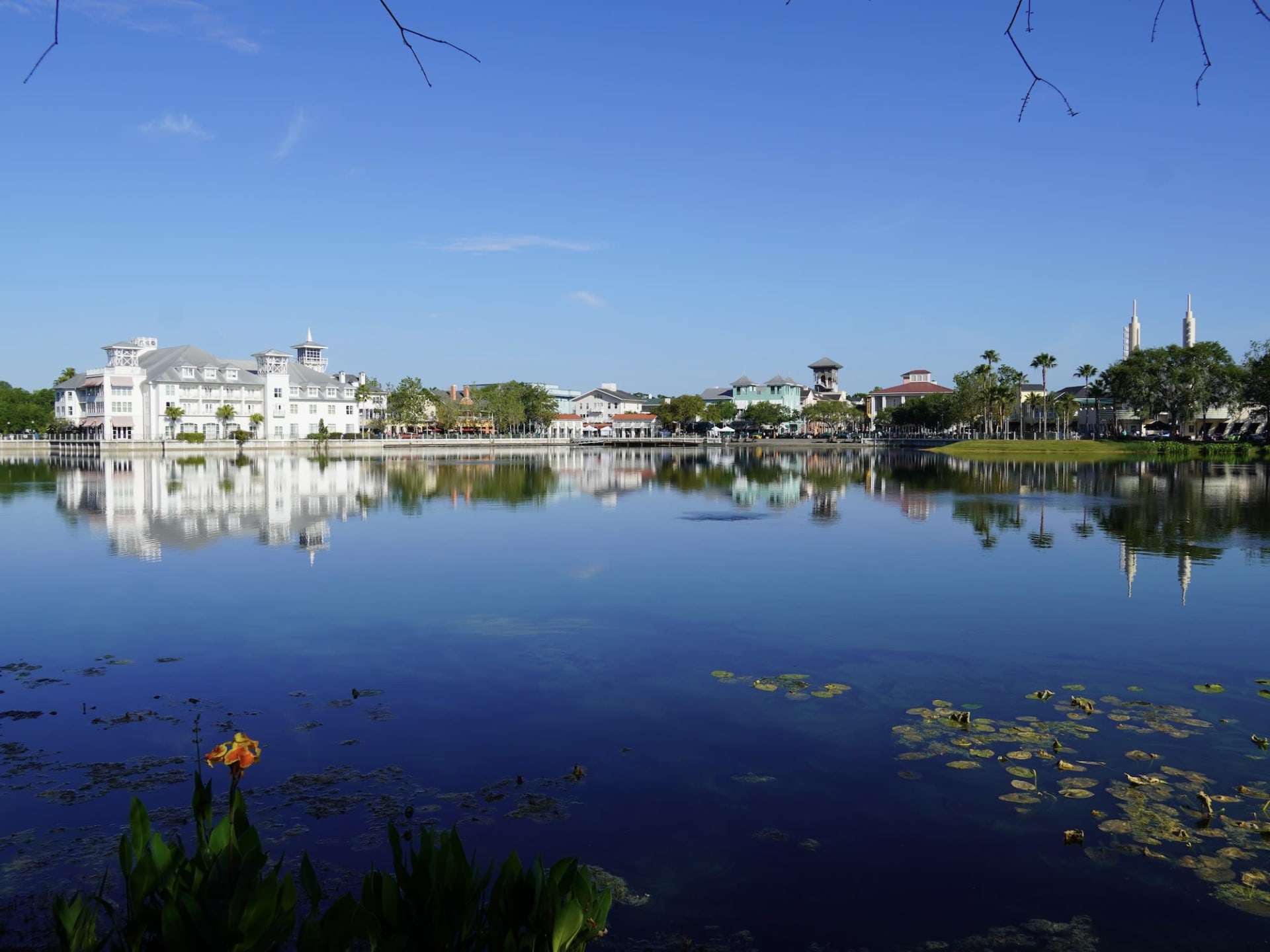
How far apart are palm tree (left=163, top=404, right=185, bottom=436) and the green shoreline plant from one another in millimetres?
125068

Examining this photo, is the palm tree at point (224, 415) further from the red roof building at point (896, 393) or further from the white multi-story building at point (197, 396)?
the red roof building at point (896, 393)

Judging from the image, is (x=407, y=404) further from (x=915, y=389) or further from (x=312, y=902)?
(x=312, y=902)

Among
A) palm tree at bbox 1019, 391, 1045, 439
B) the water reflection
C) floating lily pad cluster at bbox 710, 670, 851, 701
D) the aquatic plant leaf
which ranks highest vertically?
palm tree at bbox 1019, 391, 1045, 439

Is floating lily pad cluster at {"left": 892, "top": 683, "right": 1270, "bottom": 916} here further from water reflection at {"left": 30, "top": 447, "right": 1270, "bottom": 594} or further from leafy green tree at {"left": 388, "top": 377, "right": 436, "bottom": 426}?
leafy green tree at {"left": 388, "top": 377, "right": 436, "bottom": 426}

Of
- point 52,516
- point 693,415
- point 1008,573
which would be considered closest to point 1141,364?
point 693,415

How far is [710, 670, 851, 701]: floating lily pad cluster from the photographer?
11508 millimetres

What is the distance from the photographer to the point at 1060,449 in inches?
3999

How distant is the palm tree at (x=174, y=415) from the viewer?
117 metres

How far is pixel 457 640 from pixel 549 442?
431 feet

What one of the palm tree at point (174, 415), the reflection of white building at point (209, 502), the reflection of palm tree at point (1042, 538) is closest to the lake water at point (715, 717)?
the reflection of palm tree at point (1042, 538)

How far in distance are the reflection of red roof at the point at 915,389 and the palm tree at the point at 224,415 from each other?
122559mm

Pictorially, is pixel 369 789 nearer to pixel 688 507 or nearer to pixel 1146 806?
pixel 1146 806

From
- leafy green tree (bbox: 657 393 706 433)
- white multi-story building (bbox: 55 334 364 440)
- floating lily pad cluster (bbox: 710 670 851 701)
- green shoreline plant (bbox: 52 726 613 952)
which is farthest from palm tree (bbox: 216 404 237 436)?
green shoreline plant (bbox: 52 726 613 952)

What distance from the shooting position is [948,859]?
7211 mm
